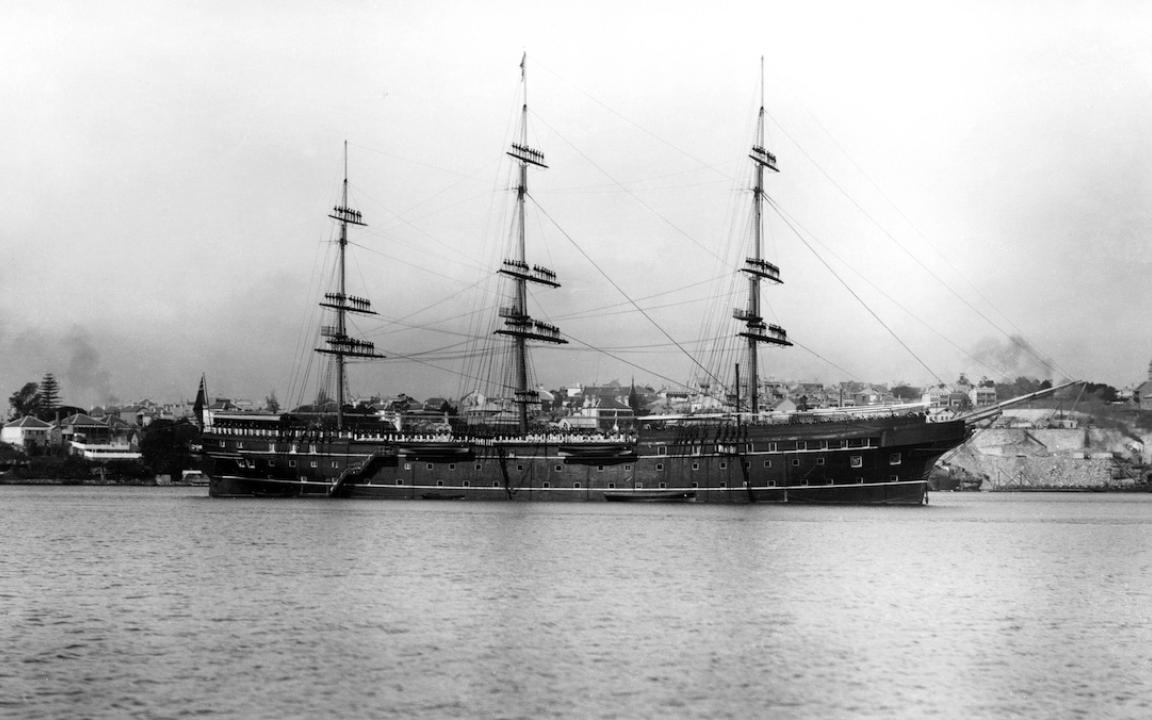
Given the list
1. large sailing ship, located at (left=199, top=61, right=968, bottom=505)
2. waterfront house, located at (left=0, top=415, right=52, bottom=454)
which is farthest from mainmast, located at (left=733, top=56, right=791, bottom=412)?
waterfront house, located at (left=0, top=415, right=52, bottom=454)

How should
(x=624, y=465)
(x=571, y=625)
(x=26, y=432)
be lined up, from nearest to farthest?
(x=571, y=625)
(x=624, y=465)
(x=26, y=432)

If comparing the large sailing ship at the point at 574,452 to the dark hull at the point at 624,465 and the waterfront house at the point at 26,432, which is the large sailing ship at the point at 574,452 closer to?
the dark hull at the point at 624,465

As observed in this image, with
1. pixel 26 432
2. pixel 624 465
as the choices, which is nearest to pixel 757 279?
pixel 624 465

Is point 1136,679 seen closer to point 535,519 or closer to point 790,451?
point 535,519

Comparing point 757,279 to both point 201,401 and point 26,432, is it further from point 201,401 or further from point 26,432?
point 26,432

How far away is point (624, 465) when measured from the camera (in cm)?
7212

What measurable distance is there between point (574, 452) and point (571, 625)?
47.9 metres

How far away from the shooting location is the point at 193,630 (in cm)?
2416

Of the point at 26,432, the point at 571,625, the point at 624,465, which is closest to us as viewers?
the point at 571,625

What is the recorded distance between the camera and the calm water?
18.6 m

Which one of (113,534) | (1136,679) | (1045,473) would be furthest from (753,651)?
(1045,473)

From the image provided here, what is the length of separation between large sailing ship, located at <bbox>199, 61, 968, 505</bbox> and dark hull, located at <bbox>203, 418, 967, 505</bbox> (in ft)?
0.24

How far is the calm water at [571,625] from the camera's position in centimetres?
1856

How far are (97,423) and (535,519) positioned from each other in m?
123
